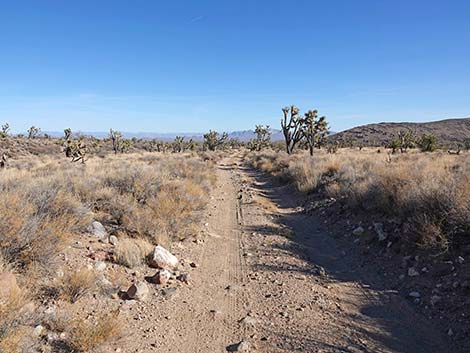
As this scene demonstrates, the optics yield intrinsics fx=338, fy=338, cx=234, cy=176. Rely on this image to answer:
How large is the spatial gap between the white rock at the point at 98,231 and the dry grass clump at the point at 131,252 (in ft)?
1.96

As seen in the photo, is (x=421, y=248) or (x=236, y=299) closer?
(x=236, y=299)

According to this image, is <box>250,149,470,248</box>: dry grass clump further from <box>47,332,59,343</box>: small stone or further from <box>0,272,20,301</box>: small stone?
<box>0,272,20,301</box>: small stone

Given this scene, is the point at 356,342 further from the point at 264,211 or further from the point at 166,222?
the point at 264,211

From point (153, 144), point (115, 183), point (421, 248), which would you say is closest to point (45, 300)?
point (421, 248)

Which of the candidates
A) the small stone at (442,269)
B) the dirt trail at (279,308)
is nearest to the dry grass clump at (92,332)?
the dirt trail at (279,308)

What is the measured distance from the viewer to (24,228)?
17.4 feet

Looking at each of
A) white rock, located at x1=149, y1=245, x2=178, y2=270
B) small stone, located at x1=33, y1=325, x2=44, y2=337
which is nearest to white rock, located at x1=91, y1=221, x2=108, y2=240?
white rock, located at x1=149, y1=245, x2=178, y2=270

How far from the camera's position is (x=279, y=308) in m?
5.39

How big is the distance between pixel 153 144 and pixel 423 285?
262 feet

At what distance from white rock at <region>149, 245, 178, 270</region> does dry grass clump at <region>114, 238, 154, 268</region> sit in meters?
0.22

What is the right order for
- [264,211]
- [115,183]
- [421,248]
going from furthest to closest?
1. [264,211]
2. [115,183]
3. [421,248]

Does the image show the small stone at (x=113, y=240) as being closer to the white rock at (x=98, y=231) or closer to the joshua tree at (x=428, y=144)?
the white rock at (x=98, y=231)

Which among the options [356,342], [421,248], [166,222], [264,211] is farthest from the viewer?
[264,211]

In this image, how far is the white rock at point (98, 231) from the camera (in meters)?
7.41
